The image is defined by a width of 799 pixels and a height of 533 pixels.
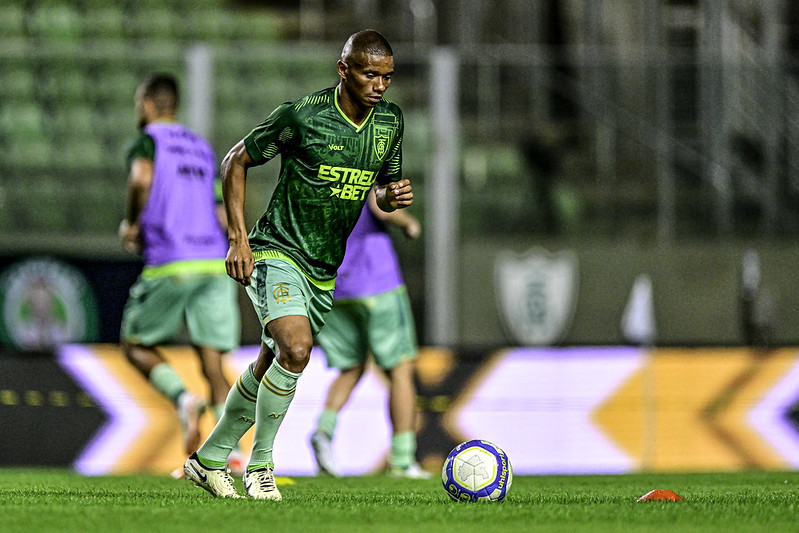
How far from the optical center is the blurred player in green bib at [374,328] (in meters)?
7.52

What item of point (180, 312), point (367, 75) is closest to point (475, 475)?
point (367, 75)

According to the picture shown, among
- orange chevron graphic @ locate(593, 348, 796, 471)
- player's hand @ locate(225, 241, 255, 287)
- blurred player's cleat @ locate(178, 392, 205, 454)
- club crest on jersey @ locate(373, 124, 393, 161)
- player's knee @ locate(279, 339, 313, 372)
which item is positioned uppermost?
club crest on jersey @ locate(373, 124, 393, 161)

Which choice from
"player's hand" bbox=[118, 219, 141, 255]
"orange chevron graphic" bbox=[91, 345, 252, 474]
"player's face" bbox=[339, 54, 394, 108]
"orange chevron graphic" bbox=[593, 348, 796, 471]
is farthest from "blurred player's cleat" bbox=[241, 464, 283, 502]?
"orange chevron graphic" bbox=[593, 348, 796, 471]

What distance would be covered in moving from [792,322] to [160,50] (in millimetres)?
6650

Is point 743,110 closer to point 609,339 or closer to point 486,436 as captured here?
point 609,339

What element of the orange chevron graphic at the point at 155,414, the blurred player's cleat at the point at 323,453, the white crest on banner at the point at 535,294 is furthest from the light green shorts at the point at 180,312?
the white crest on banner at the point at 535,294

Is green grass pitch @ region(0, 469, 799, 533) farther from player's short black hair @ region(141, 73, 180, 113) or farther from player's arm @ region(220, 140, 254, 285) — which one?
player's short black hair @ region(141, 73, 180, 113)

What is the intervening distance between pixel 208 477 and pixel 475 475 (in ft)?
3.51

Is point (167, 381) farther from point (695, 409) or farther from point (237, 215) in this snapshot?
point (695, 409)

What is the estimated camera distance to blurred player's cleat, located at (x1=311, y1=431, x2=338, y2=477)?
7344mm

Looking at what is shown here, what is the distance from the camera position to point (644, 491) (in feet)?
19.8

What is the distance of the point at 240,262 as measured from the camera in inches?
198

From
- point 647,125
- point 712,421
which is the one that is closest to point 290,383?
point 712,421

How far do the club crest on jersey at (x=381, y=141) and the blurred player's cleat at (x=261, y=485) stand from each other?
1.37 m
